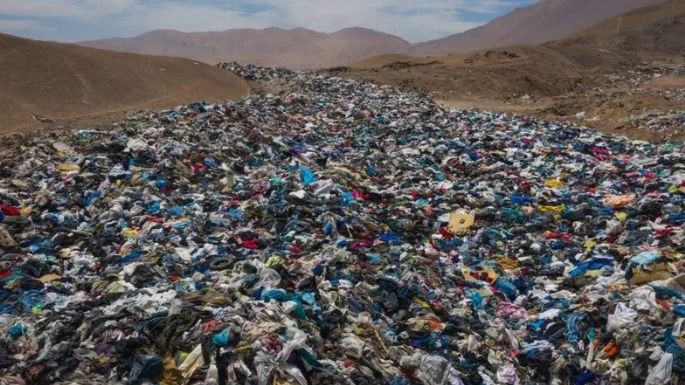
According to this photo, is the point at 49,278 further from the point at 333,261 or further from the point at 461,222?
the point at 461,222

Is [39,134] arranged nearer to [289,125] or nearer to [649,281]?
[289,125]

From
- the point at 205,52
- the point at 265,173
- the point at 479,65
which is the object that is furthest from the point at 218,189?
the point at 205,52

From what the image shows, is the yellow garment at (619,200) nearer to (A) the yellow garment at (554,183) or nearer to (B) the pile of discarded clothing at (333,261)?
(B) the pile of discarded clothing at (333,261)

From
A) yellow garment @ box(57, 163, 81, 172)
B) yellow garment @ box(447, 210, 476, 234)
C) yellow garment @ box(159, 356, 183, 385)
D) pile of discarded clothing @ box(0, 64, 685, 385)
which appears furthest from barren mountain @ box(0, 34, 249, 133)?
yellow garment @ box(159, 356, 183, 385)

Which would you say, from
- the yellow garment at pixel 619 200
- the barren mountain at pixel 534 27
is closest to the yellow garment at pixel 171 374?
the yellow garment at pixel 619 200

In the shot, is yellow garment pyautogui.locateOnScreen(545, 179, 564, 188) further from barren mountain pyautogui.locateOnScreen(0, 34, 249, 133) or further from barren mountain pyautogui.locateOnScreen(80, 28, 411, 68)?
barren mountain pyautogui.locateOnScreen(80, 28, 411, 68)
